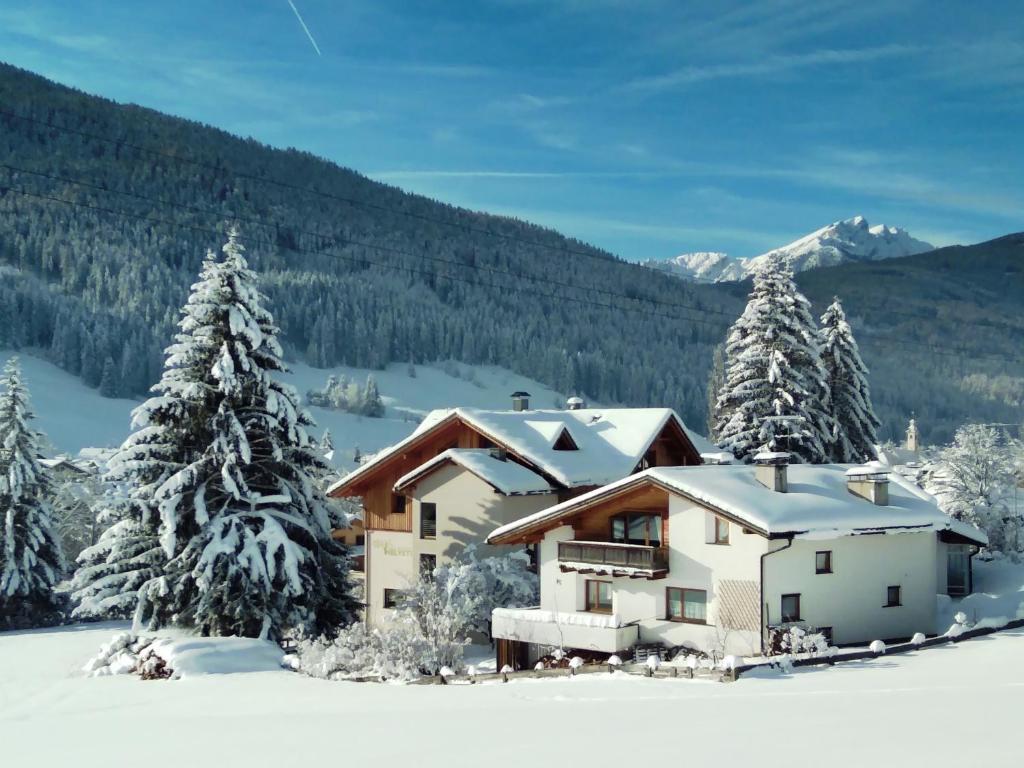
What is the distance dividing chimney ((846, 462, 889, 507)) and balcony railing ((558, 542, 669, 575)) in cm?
634

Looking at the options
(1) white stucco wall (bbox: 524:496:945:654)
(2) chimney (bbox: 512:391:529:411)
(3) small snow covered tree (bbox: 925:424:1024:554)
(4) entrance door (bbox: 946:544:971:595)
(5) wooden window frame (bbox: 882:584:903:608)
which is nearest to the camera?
(1) white stucco wall (bbox: 524:496:945:654)

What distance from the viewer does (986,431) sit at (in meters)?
47.2

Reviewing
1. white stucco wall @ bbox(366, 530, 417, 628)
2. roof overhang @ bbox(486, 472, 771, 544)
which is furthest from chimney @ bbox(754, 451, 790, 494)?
white stucco wall @ bbox(366, 530, 417, 628)

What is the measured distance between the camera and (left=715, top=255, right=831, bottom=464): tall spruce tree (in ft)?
137

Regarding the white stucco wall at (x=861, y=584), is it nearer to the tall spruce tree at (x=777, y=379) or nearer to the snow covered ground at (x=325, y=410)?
the tall spruce tree at (x=777, y=379)

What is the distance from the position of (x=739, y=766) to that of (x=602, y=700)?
6.62 m

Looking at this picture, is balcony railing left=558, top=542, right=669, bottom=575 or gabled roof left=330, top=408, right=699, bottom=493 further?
gabled roof left=330, top=408, right=699, bottom=493

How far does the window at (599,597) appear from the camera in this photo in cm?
2970

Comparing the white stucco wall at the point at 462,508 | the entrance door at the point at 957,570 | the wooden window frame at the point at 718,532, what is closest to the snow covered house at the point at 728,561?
the wooden window frame at the point at 718,532

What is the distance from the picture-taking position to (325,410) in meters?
161

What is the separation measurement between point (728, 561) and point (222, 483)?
16.2 m

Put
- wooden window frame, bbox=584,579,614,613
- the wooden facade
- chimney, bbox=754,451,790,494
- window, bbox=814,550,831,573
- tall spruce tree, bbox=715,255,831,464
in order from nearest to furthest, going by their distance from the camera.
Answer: window, bbox=814,550,831,573 → chimney, bbox=754,451,790,494 → wooden window frame, bbox=584,579,614,613 → the wooden facade → tall spruce tree, bbox=715,255,831,464

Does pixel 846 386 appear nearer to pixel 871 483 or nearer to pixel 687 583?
pixel 871 483

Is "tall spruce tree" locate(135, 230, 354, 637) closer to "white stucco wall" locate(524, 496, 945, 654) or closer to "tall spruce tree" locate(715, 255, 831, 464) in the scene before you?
"white stucco wall" locate(524, 496, 945, 654)
